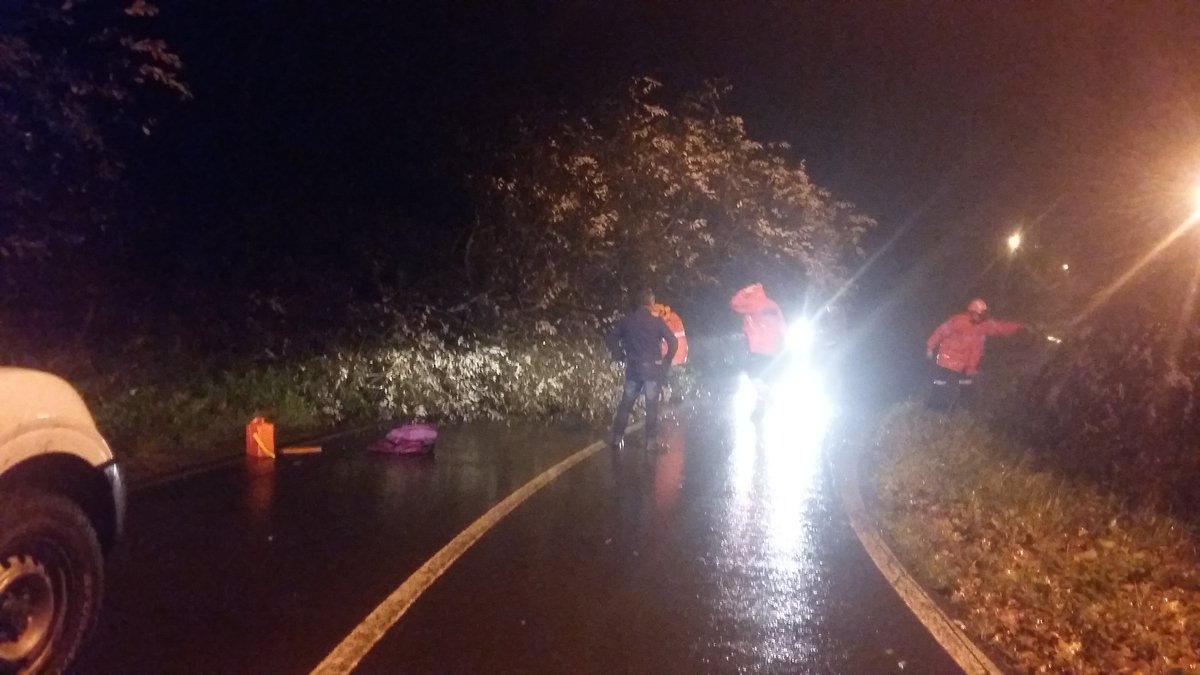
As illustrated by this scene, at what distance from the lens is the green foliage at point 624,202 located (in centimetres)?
2058

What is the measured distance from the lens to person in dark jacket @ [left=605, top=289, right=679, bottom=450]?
13.9 m

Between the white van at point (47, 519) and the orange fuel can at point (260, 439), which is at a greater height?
the white van at point (47, 519)

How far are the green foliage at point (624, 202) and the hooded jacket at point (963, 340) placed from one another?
23.9 ft

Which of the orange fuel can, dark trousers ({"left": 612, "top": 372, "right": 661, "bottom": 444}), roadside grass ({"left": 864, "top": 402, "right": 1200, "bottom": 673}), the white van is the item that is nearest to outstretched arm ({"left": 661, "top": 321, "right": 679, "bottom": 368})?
dark trousers ({"left": 612, "top": 372, "right": 661, "bottom": 444})

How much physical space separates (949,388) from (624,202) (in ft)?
29.2

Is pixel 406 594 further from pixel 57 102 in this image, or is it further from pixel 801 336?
pixel 801 336

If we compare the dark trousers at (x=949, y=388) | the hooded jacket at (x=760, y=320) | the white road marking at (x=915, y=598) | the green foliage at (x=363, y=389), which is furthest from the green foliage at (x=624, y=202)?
the white road marking at (x=915, y=598)

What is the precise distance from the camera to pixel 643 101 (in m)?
23.0

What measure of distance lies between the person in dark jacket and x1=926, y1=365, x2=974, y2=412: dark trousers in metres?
3.99

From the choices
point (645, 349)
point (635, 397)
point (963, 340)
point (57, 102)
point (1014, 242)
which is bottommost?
point (635, 397)

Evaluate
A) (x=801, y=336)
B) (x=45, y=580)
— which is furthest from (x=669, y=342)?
(x=45, y=580)

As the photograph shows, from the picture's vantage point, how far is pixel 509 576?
774cm

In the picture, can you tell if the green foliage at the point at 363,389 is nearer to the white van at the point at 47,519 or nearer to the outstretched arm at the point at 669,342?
the outstretched arm at the point at 669,342

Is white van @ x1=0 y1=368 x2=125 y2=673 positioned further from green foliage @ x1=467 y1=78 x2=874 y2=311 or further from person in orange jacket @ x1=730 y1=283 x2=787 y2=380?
green foliage @ x1=467 y1=78 x2=874 y2=311
